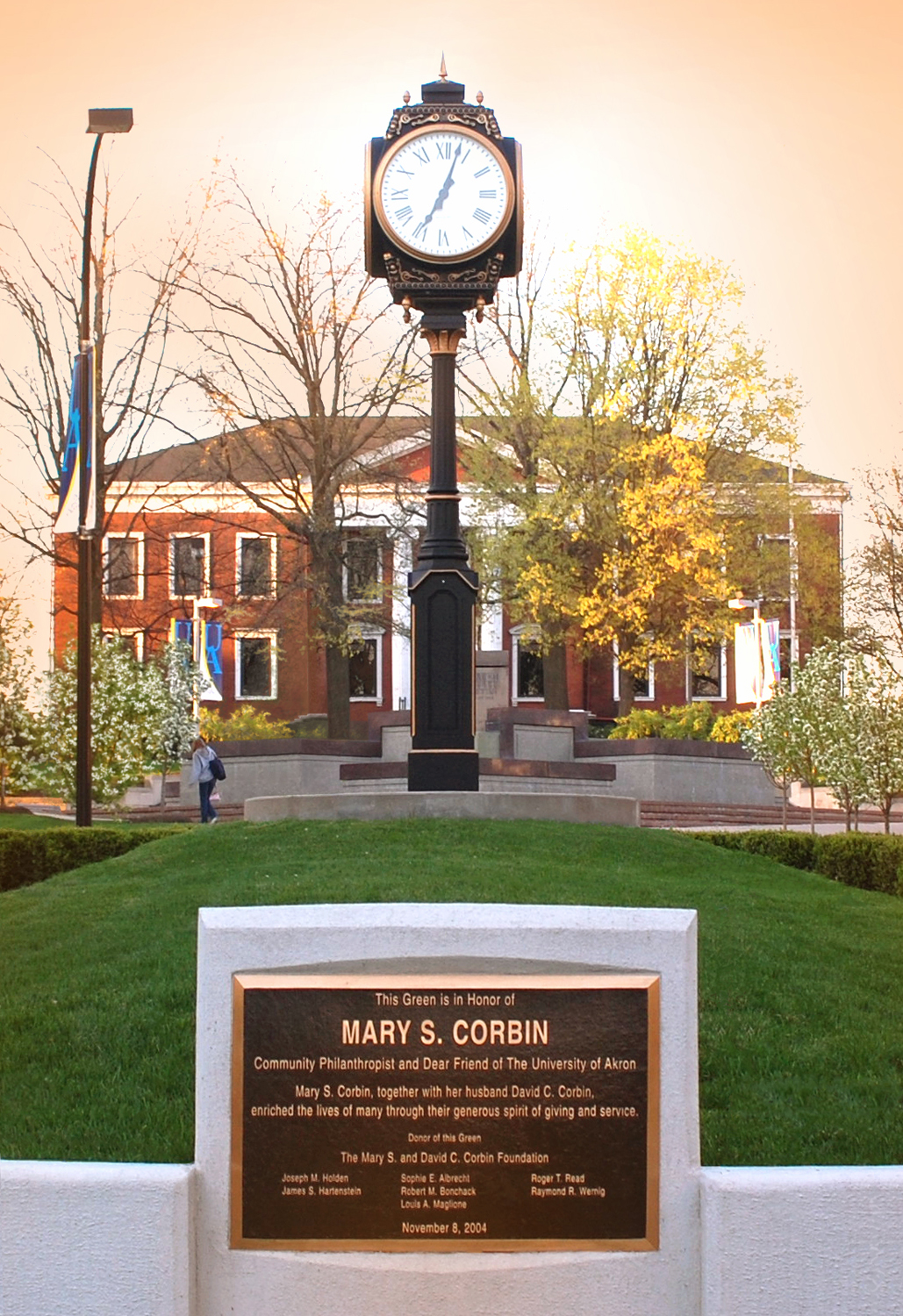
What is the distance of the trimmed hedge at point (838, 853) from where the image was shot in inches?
685

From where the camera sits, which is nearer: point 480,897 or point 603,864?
point 480,897

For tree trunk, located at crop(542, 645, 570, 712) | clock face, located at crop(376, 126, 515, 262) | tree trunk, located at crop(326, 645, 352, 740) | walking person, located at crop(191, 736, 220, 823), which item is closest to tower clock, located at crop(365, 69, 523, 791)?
clock face, located at crop(376, 126, 515, 262)

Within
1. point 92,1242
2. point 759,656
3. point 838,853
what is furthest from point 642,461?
point 92,1242

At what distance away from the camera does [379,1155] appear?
4.51m

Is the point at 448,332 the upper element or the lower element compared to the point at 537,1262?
upper

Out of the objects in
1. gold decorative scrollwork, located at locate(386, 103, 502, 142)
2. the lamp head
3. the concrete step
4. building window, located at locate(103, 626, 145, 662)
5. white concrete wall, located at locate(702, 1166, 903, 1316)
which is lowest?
the concrete step

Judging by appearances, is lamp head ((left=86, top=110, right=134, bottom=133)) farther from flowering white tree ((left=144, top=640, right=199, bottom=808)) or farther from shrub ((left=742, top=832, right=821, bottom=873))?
flowering white tree ((left=144, top=640, right=199, bottom=808))

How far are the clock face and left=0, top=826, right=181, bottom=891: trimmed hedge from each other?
7.74 m

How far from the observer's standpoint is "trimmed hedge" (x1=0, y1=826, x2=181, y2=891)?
1909 centimetres

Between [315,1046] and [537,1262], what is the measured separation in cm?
85

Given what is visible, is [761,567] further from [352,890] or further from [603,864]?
[352,890]

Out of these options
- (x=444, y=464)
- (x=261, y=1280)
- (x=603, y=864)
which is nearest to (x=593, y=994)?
(x=261, y=1280)

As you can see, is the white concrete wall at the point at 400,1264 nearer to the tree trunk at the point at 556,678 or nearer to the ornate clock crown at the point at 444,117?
the ornate clock crown at the point at 444,117

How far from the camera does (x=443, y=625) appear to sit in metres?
16.7
